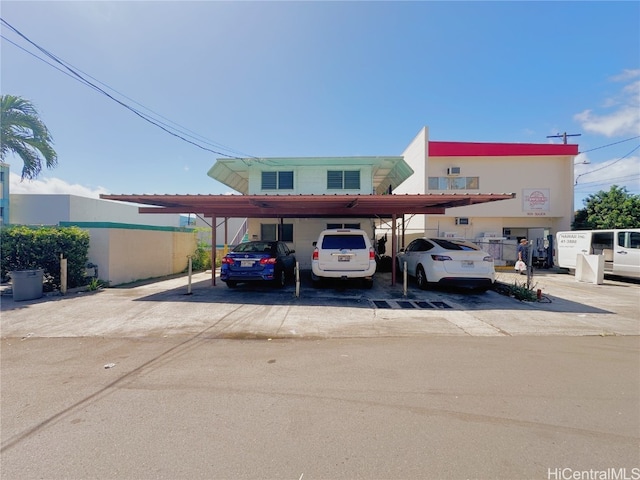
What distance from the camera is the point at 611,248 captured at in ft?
39.5

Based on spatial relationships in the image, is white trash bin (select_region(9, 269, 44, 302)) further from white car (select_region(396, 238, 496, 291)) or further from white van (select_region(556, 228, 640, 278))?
white van (select_region(556, 228, 640, 278))

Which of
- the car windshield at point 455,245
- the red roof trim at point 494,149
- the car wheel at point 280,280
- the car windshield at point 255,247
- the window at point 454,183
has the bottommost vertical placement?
the car wheel at point 280,280

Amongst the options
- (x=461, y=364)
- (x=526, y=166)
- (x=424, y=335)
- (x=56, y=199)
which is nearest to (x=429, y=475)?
(x=461, y=364)

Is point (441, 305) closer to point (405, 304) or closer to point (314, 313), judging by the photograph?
point (405, 304)

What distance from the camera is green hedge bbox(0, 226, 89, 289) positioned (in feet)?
28.6

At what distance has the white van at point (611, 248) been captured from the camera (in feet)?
37.0

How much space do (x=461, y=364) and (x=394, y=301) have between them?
12.7 ft

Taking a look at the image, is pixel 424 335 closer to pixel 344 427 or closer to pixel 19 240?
pixel 344 427

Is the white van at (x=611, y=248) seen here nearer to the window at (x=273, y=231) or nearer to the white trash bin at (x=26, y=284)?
the window at (x=273, y=231)

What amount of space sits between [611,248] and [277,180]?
46.7ft

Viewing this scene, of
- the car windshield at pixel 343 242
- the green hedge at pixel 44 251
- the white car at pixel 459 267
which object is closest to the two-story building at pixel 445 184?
the car windshield at pixel 343 242

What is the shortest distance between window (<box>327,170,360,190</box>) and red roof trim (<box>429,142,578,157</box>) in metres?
6.46

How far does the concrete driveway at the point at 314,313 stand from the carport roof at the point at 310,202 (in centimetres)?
280

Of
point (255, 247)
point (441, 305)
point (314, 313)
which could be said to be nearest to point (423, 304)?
point (441, 305)
